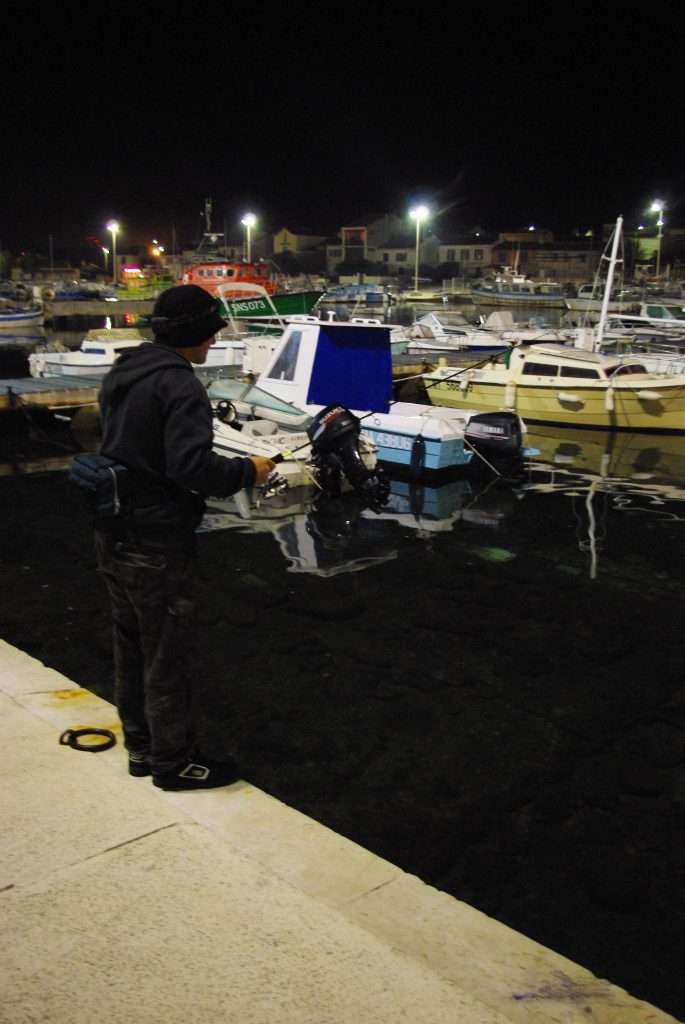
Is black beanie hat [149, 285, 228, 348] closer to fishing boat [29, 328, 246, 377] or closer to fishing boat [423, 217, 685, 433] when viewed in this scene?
fishing boat [423, 217, 685, 433]

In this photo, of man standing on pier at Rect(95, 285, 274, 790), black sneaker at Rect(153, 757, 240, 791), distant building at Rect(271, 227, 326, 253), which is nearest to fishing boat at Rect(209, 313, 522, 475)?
man standing on pier at Rect(95, 285, 274, 790)

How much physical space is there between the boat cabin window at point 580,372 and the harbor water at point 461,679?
25.4 ft

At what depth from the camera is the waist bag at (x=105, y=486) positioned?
366 centimetres

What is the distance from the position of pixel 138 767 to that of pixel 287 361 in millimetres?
13205

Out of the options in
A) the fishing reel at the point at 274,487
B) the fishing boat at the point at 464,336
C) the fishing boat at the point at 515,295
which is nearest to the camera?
the fishing reel at the point at 274,487

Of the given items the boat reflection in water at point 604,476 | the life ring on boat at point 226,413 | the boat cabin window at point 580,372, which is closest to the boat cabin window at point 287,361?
the life ring on boat at point 226,413

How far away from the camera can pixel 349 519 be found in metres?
13.6

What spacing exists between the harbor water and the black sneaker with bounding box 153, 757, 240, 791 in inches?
56.2

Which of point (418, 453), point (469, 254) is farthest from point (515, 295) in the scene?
point (418, 453)

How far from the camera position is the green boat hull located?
116 ft

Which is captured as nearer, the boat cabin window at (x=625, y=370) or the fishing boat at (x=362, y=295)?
the boat cabin window at (x=625, y=370)

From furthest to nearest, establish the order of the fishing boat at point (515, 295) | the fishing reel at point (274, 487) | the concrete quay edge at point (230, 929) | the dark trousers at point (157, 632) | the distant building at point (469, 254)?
1. the distant building at point (469, 254)
2. the fishing boat at point (515, 295)
3. the fishing reel at point (274, 487)
4. the dark trousers at point (157, 632)
5. the concrete quay edge at point (230, 929)

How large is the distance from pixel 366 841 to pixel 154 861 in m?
2.07

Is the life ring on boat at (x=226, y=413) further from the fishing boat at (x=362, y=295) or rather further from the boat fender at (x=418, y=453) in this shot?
the fishing boat at (x=362, y=295)
